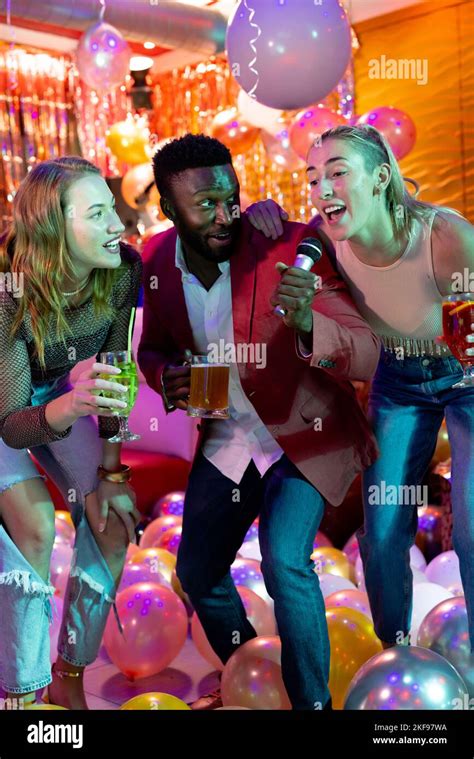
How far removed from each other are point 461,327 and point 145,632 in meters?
1.45

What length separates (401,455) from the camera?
2398 mm

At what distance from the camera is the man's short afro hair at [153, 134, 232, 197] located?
7.95ft

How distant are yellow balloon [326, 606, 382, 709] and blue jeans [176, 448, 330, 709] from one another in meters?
0.30

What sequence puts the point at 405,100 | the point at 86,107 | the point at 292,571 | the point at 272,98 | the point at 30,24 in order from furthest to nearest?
1. the point at 86,107
2. the point at 30,24
3. the point at 405,100
4. the point at 272,98
5. the point at 292,571

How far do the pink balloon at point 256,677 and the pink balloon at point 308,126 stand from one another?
3.23 meters

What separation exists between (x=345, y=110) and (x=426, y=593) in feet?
16.8

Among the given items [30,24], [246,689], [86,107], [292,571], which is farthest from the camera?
[86,107]

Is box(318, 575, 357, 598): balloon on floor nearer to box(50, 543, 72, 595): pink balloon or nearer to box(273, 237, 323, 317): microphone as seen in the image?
box(50, 543, 72, 595): pink balloon

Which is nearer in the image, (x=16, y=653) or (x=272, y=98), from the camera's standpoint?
(x=16, y=653)

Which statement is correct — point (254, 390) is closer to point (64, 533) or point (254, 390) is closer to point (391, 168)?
point (391, 168)

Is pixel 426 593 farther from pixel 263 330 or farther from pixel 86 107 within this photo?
pixel 86 107
